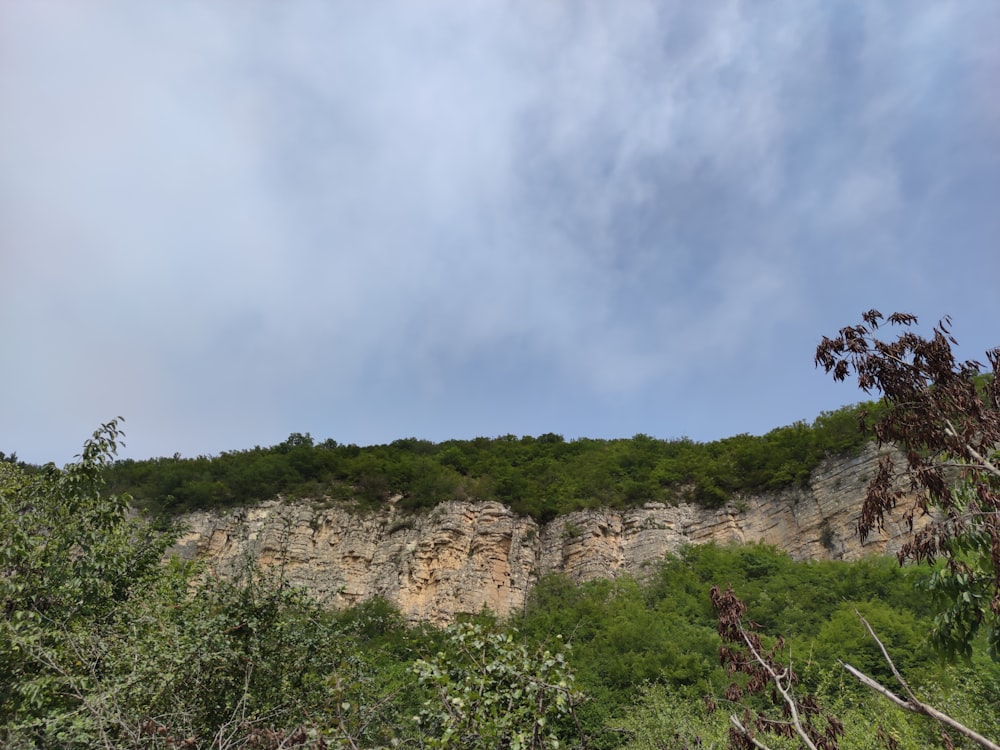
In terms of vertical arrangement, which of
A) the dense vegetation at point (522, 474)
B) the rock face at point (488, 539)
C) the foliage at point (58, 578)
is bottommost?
the foliage at point (58, 578)

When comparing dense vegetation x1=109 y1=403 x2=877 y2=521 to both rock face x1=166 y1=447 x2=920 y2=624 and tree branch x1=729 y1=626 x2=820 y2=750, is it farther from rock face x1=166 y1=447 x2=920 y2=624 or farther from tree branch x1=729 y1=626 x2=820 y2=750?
tree branch x1=729 y1=626 x2=820 y2=750

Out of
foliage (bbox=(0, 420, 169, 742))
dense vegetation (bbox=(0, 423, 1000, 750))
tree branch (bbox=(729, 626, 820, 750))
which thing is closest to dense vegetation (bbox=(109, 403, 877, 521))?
dense vegetation (bbox=(0, 423, 1000, 750))

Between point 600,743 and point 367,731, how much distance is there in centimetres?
908

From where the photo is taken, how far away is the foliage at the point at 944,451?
204 inches

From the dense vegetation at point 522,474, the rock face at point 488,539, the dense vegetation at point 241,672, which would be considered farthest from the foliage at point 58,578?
the dense vegetation at point 522,474

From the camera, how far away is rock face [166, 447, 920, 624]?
25.0m

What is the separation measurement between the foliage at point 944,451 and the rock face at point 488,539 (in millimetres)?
20308

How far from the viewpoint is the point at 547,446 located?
36.5 m

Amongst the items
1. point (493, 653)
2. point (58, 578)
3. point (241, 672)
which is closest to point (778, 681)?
point (493, 653)

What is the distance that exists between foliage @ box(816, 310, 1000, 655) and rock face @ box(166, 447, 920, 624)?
2031cm

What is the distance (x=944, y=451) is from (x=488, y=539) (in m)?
23.0

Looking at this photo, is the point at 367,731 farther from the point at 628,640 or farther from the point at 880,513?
the point at 628,640

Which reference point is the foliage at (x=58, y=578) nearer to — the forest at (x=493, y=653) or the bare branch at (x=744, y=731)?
the forest at (x=493, y=653)

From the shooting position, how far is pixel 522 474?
106 ft
